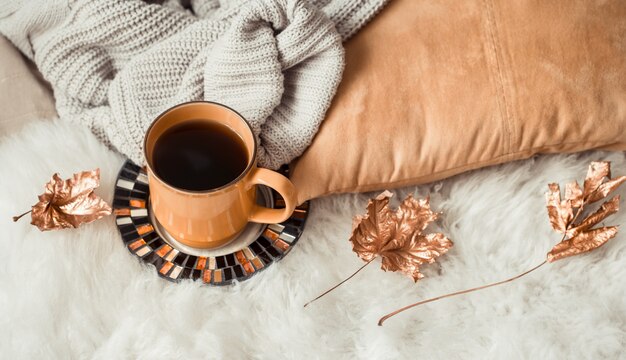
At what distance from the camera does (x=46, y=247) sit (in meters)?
0.62

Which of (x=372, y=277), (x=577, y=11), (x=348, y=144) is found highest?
(x=577, y=11)

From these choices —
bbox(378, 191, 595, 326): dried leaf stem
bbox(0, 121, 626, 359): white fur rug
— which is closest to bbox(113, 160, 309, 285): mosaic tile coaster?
bbox(0, 121, 626, 359): white fur rug

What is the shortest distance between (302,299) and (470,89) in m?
0.28

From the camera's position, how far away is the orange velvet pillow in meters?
0.65

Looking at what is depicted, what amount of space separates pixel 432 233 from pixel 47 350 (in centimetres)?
41

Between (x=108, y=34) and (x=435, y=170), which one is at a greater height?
(x=108, y=34)

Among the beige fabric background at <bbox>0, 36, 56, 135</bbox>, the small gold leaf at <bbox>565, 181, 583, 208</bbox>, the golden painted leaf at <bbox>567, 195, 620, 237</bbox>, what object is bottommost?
the golden painted leaf at <bbox>567, 195, 620, 237</bbox>

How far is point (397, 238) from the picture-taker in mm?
651

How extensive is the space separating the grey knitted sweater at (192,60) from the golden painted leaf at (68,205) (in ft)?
0.20

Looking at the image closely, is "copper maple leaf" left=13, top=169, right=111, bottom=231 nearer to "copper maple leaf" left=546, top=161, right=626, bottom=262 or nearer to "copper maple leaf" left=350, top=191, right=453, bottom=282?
"copper maple leaf" left=350, top=191, right=453, bottom=282

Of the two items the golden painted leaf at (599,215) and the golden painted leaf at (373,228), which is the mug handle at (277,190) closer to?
the golden painted leaf at (373,228)

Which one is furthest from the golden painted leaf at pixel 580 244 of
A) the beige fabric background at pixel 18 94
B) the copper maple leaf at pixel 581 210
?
the beige fabric background at pixel 18 94

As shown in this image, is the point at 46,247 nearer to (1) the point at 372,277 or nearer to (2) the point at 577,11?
(1) the point at 372,277

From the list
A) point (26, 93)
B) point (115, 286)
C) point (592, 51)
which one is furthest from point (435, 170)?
point (26, 93)
